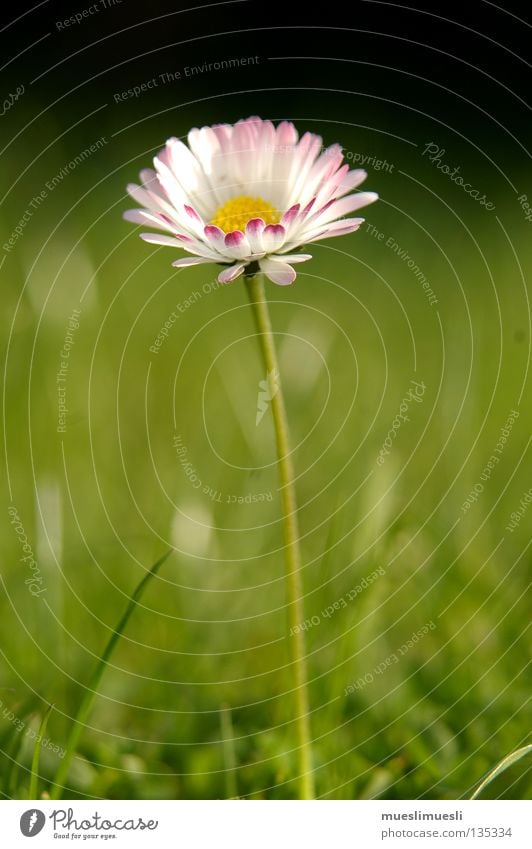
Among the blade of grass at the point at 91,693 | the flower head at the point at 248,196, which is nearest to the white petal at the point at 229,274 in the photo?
the flower head at the point at 248,196

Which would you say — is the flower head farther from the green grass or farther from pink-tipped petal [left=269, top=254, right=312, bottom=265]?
the green grass

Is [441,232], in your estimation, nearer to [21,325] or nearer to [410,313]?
[410,313]

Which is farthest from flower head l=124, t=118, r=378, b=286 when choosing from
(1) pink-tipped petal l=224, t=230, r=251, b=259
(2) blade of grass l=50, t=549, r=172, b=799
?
(2) blade of grass l=50, t=549, r=172, b=799

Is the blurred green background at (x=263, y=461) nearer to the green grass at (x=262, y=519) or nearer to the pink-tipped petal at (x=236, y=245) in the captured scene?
the green grass at (x=262, y=519)

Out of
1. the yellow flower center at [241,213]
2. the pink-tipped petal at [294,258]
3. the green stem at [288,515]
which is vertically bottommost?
the green stem at [288,515]

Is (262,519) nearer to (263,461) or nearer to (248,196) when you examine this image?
(263,461)
